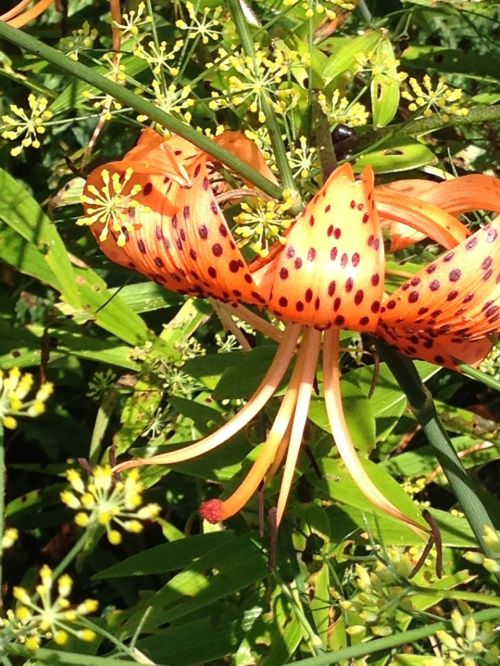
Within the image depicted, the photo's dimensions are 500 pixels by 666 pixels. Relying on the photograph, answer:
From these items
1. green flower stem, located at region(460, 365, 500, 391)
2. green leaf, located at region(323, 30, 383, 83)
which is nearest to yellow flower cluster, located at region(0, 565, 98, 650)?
green flower stem, located at region(460, 365, 500, 391)

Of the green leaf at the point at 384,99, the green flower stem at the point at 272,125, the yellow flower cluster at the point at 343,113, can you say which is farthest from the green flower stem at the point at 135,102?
the green leaf at the point at 384,99

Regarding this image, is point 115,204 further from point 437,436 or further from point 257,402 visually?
A: point 437,436

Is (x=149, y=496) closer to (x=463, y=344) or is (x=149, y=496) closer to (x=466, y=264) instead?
(x=463, y=344)

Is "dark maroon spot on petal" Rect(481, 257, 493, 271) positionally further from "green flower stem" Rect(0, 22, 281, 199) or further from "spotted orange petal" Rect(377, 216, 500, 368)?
"green flower stem" Rect(0, 22, 281, 199)

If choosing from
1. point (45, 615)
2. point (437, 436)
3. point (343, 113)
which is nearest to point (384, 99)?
point (343, 113)

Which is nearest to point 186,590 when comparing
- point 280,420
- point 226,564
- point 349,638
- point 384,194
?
point 226,564
